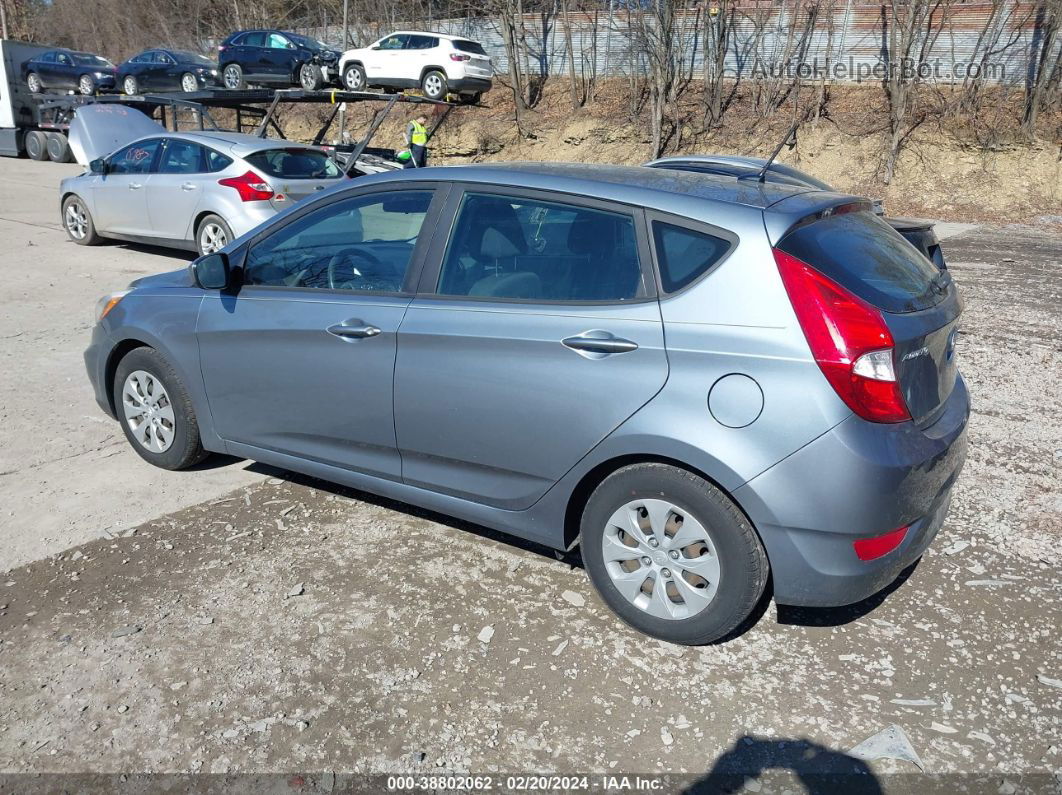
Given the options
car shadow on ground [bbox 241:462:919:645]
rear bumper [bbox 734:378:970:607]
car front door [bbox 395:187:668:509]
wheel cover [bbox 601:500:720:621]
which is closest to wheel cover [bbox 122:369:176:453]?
car shadow on ground [bbox 241:462:919:645]

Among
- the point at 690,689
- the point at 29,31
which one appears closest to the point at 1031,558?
the point at 690,689

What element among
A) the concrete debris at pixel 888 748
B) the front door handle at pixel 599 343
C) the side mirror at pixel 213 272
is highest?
the side mirror at pixel 213 272

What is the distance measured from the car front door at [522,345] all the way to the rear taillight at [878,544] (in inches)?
36.2

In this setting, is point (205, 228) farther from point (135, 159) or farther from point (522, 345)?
point (522, 345)

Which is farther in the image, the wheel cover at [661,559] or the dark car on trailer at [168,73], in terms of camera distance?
the dark car on trailer at [168,73]

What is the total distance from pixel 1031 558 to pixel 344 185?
3750 millimetres

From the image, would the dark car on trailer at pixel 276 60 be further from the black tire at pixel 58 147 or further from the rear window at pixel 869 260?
the rear window at pixel 869 260

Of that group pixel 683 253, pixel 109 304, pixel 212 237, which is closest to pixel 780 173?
pixel 683 253

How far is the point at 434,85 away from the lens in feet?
81.9

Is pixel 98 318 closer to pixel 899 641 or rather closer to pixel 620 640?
pixel 620 640

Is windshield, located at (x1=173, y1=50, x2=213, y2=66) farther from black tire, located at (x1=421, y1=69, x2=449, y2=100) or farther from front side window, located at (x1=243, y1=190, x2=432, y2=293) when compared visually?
front side window, located at (x1=243, y1=190, x2=432, y2=293)

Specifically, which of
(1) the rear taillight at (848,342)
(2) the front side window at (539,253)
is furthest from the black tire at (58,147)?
(1) the rear taillight at (848,342)

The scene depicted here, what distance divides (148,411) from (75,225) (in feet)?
29.4

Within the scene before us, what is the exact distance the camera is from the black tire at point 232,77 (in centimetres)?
2645
